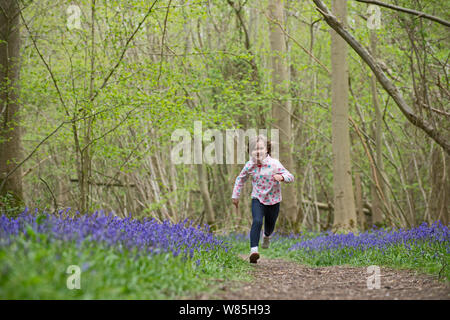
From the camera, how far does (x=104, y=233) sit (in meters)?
3.63

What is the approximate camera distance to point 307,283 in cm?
479

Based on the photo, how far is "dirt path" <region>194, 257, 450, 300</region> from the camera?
12.2 feet

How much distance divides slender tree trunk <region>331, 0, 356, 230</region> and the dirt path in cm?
460

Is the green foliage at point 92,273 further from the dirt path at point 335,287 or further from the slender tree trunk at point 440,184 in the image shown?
the slender tree trunk at point 440,184

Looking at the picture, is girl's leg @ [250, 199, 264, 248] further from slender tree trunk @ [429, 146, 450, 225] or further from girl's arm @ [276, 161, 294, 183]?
slender tree trunk @ [429, 146, 450, 225]

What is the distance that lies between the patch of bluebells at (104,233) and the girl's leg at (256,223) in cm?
117

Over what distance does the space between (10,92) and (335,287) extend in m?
6.88

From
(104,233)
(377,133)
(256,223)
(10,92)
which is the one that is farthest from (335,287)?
(377,133)

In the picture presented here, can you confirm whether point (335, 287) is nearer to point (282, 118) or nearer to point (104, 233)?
point (104, 233)

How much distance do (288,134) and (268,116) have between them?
11.9 ft

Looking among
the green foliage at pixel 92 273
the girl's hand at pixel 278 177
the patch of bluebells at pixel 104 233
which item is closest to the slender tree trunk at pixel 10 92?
the patch of bluebells at pixel 104 233

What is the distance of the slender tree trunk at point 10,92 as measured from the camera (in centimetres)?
766
